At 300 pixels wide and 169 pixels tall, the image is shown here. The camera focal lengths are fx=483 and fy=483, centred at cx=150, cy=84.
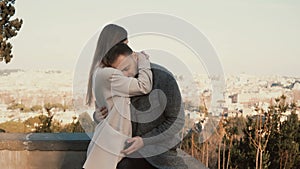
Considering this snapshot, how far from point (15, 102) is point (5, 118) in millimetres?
443

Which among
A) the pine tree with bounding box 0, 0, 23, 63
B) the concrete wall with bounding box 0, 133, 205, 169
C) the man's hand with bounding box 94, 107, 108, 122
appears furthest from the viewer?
the pine tree with bounding box 0, 0, 23, 63

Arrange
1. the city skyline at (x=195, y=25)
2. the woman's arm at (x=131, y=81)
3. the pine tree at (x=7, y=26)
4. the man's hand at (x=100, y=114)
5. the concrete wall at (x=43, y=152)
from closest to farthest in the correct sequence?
the woman's arm at (x=131, y=81), the man's hand at (x=100, y=114), the city skyline at (x=195, y=25), the concrete wall at (x=43, y=152), the pine tree at (x=7, y=26)

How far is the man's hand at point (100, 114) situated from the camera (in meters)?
1.88

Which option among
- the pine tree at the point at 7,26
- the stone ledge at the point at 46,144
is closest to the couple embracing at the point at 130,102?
the stone ledge at the point at 46,144

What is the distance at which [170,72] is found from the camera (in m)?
1.78

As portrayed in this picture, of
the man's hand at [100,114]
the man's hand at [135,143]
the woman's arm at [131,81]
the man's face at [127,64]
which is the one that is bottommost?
the man's hand at [135,143]

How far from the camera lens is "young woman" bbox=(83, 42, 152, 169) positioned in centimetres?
176

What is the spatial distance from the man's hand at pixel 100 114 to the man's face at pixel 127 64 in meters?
0.18

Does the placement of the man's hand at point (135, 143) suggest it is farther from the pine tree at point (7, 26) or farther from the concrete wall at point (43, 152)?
the pine tree at point (7, 26)

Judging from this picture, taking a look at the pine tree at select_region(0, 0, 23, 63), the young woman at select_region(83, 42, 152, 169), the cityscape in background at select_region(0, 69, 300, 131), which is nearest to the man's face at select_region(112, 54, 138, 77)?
the young woman at select_region(83, 42, 152, 169)

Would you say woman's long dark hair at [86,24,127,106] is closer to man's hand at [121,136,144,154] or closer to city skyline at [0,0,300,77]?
city skyline at [0,0,300,77]

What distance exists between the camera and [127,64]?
5.92ft

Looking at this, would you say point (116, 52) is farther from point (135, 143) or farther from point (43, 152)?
point (43, 152)

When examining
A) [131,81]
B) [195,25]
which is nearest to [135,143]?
[131,81]
